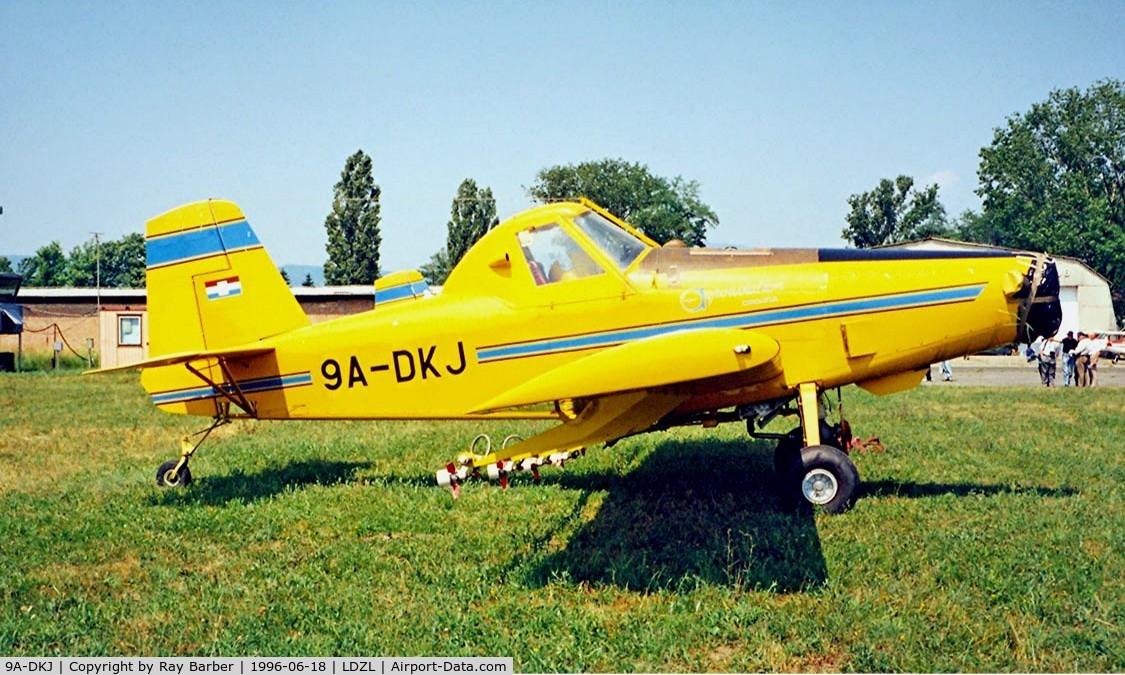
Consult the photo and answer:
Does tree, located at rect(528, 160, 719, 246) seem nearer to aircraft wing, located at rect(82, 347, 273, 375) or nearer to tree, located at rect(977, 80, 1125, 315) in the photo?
tree, located at rect(977, 80, 1125, 315)

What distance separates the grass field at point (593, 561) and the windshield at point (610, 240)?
2.23 m

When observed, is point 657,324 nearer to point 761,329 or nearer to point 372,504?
point 761,329

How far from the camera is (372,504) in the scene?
7.87 meters

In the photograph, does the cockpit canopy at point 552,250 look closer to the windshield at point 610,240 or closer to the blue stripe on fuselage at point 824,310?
the windshield at point 610,240

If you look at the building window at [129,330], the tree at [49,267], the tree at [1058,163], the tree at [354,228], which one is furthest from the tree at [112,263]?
the tree at [1058,163]

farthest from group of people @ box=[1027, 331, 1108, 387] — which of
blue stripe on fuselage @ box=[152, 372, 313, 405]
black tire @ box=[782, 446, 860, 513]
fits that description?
blue stripe on fuselage @ box=[152, 372, 313, 405]

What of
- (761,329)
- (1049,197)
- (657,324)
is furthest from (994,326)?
(1049,197)

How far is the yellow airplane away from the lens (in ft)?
21.9

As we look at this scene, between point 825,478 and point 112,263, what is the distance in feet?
370

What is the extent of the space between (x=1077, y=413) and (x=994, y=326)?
8.35 metres

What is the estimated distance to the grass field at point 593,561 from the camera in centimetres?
454

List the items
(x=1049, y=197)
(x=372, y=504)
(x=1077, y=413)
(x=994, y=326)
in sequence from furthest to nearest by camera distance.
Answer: (x=1049, y=197)
(x=1077, y=413)
(x=372, y=504)
(x=994, y=326)

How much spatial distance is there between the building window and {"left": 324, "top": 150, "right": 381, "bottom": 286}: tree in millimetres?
28965

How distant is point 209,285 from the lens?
8.71 meters
